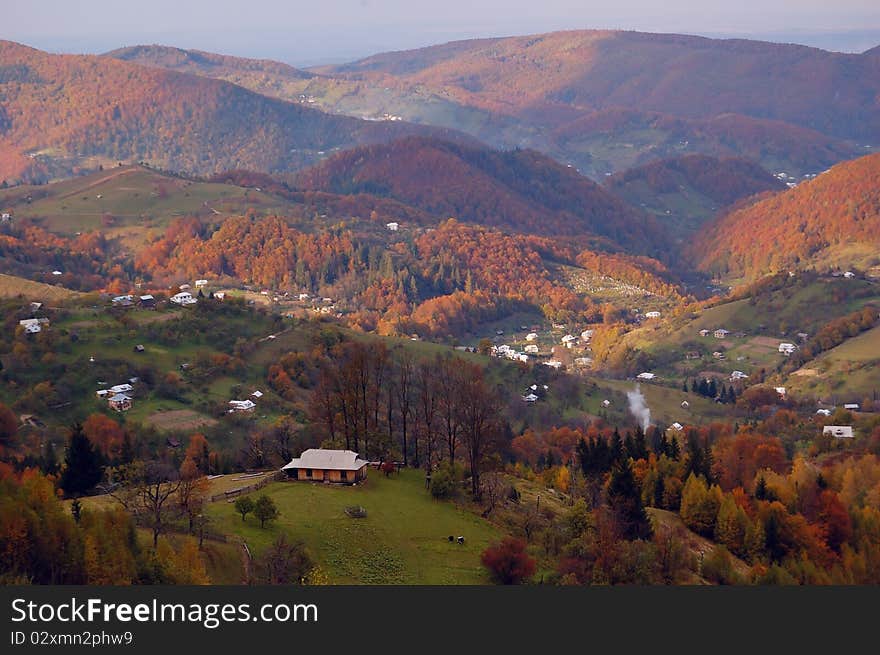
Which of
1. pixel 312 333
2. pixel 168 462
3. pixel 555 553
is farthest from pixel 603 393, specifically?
pixel 555 553

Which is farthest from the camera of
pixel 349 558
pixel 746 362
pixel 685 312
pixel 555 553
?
pixel 685 312

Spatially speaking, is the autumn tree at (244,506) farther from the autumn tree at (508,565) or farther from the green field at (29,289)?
the green field at (29,289)

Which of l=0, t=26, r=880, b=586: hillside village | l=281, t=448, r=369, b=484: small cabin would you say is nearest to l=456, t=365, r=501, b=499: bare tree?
l=0, t=26, r=880, b=586: hillside village

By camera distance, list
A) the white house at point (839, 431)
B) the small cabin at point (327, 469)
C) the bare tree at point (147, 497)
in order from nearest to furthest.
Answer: the bare tree at point (147, 497)
the small cabin at point (327, 469)
the white house at point (839, 431)

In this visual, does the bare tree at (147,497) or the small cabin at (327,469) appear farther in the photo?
Answer: the small cabin at (327,469)

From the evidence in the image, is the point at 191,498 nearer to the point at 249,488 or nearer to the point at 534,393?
the point at 249,488

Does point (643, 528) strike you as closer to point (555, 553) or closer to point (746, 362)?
point (555, 553)

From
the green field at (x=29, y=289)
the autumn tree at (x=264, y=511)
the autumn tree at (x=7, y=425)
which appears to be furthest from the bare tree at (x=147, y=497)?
the green field at (x=29, y=289)
